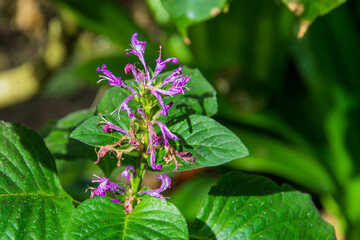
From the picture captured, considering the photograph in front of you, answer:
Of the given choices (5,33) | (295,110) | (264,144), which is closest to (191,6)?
(264,144)

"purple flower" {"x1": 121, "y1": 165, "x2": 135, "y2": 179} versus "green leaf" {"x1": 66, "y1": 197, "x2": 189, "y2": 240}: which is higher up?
"purple flower" {"x1": 121, "y1": 165, "x2": 135, "y2": 179}

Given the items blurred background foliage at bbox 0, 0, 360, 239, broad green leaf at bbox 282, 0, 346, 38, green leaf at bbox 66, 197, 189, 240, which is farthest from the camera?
blurred background foliage at bbox 0, 0, 360, 239

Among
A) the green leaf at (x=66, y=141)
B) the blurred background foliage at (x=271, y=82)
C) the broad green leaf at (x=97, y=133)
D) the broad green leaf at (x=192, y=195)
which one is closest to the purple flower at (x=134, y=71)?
the broad green leaf at (x=97, y=133)

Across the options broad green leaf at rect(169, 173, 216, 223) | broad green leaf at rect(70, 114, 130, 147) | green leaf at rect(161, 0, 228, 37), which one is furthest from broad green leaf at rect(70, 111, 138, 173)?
broad green leaf at rect(169, 173, 216, 223)

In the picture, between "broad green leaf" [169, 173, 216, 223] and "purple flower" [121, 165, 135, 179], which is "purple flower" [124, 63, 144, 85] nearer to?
"purple flower" [121, 165, 135, 179]

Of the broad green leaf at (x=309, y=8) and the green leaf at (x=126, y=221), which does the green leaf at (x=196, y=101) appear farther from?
the broad green leaf at (x=309, y=8)

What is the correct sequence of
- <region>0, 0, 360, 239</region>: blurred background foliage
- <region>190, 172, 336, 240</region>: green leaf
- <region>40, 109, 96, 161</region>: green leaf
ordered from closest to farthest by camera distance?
<region>190, 172, 336, 240</region>: green leaf → <region>40, 109, 96, 161</region>: green leaf → <region>0, 0, 360, 239</region>: blurred background foliage

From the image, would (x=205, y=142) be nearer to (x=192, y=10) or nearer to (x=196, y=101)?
(x=196, y=101)
